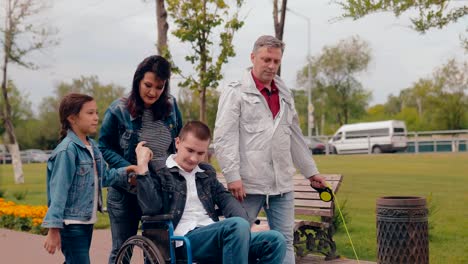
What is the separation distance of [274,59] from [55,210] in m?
1.63

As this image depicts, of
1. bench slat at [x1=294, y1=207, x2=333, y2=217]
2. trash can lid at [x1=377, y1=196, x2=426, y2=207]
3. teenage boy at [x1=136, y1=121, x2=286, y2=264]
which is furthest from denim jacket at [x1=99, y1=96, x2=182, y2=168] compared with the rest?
bench slat at [x1=294, y1=207, x2=333, y2=217]

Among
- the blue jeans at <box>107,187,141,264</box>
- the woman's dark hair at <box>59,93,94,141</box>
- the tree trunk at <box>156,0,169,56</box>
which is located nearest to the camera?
the woman's dark hair at <box>59,93,94,141</box>

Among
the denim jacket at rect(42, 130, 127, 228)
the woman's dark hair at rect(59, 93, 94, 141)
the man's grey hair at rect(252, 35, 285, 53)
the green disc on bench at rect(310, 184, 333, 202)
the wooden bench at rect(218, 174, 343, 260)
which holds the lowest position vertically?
the wooden bench at rect(218, 174, 343, 260)

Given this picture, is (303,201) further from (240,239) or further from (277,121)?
(240,239)

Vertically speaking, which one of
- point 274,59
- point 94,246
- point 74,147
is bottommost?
point 94,246

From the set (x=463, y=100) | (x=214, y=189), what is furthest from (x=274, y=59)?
(x=463, y=100)

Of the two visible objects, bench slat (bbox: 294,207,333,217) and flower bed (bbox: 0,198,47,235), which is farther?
flower bed (bbox: 0,198,47,235)

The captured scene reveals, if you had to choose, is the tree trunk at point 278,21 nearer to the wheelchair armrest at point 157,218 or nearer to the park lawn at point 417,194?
the park lawn at point 417,194

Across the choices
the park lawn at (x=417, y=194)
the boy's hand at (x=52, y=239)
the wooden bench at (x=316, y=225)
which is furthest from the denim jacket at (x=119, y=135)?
the park lawn at (x=417, y=194)

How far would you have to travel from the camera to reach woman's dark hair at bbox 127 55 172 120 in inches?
173

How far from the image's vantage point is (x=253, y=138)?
4.66 meters

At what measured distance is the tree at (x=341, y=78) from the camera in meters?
56.9

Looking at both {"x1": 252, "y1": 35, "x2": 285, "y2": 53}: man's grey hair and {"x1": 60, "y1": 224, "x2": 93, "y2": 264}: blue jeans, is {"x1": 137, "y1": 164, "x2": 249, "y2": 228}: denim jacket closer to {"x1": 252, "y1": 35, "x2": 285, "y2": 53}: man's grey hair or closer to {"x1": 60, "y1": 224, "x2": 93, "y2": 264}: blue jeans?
{"x1": 60, "y1": 224, "x2": 93, "y2": 264}: blue jeans

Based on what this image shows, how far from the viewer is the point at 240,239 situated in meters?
3.86
